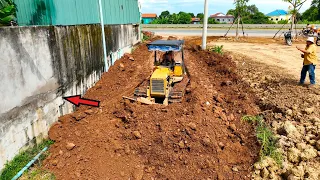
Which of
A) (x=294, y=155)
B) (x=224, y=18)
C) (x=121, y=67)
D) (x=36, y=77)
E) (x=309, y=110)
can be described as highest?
(x=224, y=18)

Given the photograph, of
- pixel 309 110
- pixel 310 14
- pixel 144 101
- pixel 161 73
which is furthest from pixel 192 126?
pixel 310 14

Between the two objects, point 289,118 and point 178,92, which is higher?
point 178,92

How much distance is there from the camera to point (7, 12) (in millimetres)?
6402

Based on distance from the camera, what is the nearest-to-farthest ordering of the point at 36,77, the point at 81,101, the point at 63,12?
the point at 36,77, the point at 63,12, the point at 81,101

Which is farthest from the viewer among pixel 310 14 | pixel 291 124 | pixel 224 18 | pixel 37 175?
pixel 224 18

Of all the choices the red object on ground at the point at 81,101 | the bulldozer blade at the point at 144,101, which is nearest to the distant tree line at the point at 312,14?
the bulldozer blade at the point at 144,101

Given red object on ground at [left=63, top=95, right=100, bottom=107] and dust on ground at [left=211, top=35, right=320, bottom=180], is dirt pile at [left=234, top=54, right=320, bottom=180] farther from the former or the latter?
red object on ground at [left=63, top=95, right=100, bottom=107]

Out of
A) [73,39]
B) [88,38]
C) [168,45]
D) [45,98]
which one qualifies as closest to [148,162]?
[45,98]

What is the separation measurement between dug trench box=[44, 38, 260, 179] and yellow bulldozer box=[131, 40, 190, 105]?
0.45 m

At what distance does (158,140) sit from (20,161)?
3452 mm

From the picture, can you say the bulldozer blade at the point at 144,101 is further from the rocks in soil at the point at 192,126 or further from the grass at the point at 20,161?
the grass at the point at 20,161

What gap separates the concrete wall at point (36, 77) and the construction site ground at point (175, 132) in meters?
0.71

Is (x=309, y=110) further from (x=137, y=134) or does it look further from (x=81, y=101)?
(x=81, y=101)

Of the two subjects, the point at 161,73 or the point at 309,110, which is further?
the point at 161,73
